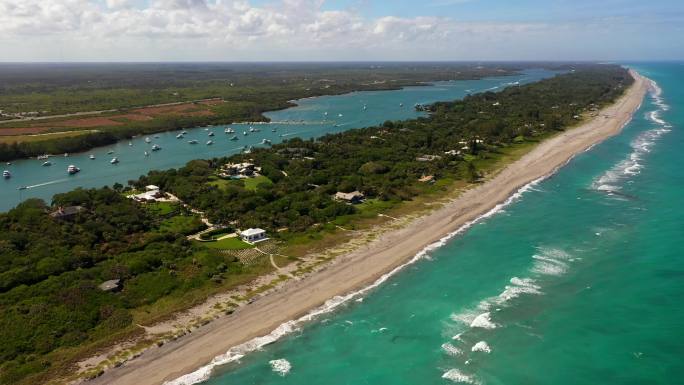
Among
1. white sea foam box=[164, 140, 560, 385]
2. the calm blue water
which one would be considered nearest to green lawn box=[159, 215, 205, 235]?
white sea foam box=[164, 140, 560, 385]

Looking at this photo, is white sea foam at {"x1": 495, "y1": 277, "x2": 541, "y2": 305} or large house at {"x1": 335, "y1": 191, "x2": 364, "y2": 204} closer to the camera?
white sea foam at {"x1": 495, "y1": 277, "x2": 541, "y2": 305}

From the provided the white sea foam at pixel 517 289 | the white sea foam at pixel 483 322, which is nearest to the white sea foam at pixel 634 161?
the white sea foam at pixel 517 289

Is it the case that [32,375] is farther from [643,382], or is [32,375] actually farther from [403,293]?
[643,382]

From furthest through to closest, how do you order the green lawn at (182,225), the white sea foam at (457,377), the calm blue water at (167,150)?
the calm blue water at (167,150)
the green lawn at (182,225)
the white sea foam at (457,377)

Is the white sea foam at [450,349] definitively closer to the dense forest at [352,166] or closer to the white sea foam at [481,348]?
the white sea foam at [481,348]

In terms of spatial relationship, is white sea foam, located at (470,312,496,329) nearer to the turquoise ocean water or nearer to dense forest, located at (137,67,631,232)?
the turquoise ocean water

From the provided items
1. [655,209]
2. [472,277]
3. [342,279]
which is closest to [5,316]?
[342,279]
